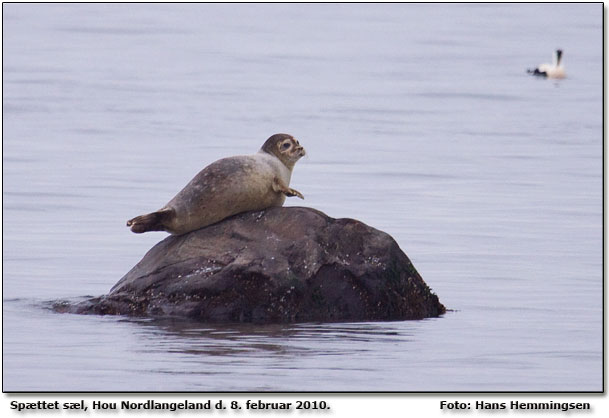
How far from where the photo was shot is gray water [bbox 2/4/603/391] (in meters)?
7.85

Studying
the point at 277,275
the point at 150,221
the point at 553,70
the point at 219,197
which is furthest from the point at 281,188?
the point at 553,70

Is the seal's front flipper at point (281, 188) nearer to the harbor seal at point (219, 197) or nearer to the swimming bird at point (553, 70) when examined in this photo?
the harbor seal at point (219, 197)

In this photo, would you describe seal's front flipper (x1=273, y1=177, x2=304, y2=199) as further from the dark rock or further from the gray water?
the gray water

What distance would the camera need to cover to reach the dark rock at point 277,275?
893cm

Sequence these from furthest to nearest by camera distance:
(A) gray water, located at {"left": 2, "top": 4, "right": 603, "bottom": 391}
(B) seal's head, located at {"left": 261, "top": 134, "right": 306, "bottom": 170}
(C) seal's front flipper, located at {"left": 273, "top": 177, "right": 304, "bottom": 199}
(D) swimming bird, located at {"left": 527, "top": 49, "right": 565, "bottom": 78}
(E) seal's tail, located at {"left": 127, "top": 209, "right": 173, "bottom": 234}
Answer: (D) swimming bird, located at {"left": 527, "top": 49, "right": 565, "bottom": 78}, (B) seal's head, located at {"left": 261, "top": 134, "right": 306, "bottom": 170}, (C) seal's front flipper, located at {"left": 273, "top": 177, "right": 304, "bottom": 199}, (E) seal's tail, located at {"left": 127, "top": 209, "right": 173, "bottom": 234}, (A) gray water, located at {"left": 2, "top": 4, "right": 603, "bottom": 391}

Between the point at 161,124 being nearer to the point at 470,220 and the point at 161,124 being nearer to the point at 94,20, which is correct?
the point at 470,220

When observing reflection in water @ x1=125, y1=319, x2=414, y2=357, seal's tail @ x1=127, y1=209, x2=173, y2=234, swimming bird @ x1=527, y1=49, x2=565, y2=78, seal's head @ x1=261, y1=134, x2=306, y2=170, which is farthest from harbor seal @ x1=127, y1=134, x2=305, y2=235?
swimming bird @ x1=527, y1=49, x2=565, y2=78

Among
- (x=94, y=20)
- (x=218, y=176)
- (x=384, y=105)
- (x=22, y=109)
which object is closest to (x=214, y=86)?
(x=384, y=105)

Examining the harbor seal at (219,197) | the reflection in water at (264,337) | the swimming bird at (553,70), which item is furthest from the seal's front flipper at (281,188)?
the swimming bird at (553,70)

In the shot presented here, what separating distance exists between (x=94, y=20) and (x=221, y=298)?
43878mm

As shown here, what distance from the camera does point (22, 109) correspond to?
86.0 feet

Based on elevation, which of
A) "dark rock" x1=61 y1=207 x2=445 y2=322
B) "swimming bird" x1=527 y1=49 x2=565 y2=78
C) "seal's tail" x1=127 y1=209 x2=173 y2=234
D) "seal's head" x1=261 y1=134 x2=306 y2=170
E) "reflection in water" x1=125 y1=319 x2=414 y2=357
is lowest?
"reflection in water" x1=125 y1=319 x2=414 y2=357

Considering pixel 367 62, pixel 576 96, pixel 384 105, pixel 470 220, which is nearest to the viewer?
pixel 470 220

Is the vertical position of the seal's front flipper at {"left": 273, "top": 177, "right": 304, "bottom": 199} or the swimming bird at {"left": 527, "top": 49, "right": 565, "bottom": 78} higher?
the swimming bird at {"left": 527, "top": 49, "right": 565, "bottom": 78}
